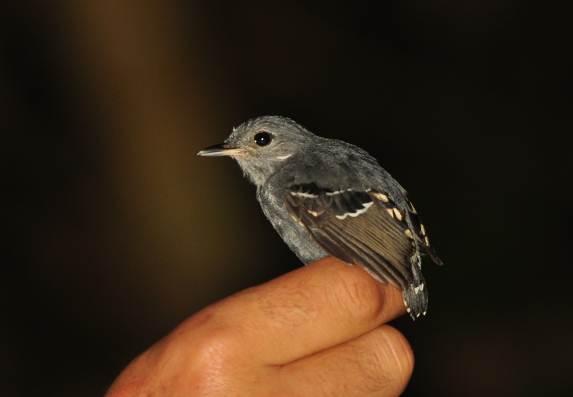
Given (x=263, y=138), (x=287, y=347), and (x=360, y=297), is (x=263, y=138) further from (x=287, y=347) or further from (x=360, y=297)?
(x=287, y=347)

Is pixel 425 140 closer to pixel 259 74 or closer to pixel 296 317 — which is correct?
pixel 259 74

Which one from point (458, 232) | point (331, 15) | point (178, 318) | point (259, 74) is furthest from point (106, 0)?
point (458, 232)

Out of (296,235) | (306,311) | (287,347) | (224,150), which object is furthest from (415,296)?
(224,150)

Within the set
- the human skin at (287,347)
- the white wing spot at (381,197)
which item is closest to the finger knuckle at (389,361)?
the human skin at (287,347)

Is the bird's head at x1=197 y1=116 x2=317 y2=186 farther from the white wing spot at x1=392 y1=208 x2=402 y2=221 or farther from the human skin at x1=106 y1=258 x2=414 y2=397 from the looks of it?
the human skin at x1=106 y1=258 x2=414 y2=397

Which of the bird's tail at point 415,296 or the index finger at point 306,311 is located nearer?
the index finger at point 306,311

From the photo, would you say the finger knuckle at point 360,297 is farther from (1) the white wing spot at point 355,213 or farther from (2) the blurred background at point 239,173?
(2) the blurred background at point 239,173

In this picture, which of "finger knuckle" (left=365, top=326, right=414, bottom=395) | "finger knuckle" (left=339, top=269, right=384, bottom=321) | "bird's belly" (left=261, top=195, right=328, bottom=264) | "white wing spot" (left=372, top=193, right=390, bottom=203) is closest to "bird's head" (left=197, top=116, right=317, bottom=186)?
"bird's belly" (left=261, top=195, right=328, bottom=264)
